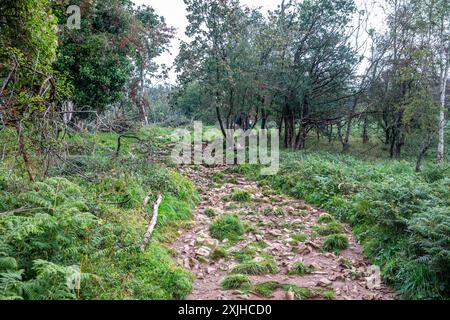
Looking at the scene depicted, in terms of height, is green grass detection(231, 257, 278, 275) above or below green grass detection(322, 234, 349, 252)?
below

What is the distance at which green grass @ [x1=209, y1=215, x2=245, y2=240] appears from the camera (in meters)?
6.19

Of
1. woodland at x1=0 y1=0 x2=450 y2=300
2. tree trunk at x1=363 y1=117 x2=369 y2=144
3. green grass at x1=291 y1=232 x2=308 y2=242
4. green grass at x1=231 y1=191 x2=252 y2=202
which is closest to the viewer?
woodland at x1=0 y1=0 x2=450 y2=300

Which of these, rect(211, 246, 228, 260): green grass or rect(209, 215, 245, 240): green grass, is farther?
rect(209, 215, 245, 240): green grass

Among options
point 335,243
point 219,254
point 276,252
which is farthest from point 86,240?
point 335,243

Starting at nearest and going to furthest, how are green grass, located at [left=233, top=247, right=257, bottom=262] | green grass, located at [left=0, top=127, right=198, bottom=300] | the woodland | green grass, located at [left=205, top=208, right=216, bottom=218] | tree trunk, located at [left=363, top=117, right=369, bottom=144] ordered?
green grass, located at [left=0, top=127, right=198, bottom=300] < the woodland < green grass, located at [left=233, top=247, right=257, bottom=262] < green grass, located at [left=205, top=208, right=216, bottom=218] < tree trunk, located at [left=363, top=117, right=369, bottom=144]

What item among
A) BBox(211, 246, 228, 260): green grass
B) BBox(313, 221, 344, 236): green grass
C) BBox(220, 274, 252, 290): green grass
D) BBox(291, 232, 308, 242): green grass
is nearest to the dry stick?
BBox(211, 246, 228, 260): green grass

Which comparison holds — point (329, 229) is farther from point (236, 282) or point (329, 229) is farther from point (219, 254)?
point (236, 282)

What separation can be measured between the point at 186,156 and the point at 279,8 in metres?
10.0

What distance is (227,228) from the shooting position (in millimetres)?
6375

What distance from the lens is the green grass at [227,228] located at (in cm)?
619

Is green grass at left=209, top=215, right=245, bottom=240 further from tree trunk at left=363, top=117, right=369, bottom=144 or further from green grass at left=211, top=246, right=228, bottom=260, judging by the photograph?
tree trunk at left=363, top=117, right=369, bottom=144

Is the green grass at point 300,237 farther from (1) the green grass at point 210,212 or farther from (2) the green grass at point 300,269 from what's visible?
(1) the green grass at point 210,212

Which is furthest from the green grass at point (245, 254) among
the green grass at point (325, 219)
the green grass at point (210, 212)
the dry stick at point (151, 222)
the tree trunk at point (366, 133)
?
the tree trunk at point (366, 133)
